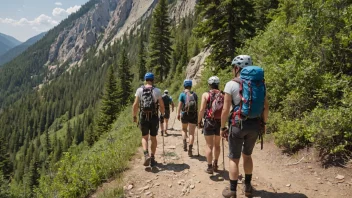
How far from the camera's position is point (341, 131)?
657 cm

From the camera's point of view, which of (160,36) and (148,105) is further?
(160,36)

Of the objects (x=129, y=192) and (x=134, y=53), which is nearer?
(x=129, y=192)

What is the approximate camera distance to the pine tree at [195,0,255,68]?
1878 centimetres

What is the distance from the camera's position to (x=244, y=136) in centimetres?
503

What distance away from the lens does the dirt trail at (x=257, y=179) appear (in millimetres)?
5879

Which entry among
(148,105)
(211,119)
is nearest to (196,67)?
(148,105)

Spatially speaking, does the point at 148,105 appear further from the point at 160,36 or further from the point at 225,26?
the point at 160,36

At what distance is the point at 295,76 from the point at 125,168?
6412mm

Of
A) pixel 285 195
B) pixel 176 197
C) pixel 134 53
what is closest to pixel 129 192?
pixel 176 197

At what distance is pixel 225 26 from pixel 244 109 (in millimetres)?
15643

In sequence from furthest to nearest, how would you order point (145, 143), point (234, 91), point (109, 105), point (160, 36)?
point (109, 105)
point (160, 36)
point (145, 143)
point (234, 91)

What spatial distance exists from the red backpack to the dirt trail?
157 cm

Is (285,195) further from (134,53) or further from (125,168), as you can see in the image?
(134,53)

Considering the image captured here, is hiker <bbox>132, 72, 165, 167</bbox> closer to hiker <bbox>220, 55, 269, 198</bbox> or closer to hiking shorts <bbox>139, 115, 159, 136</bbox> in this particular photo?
hiking shorts <bbox>139, 115, 159, 136</bbox>
